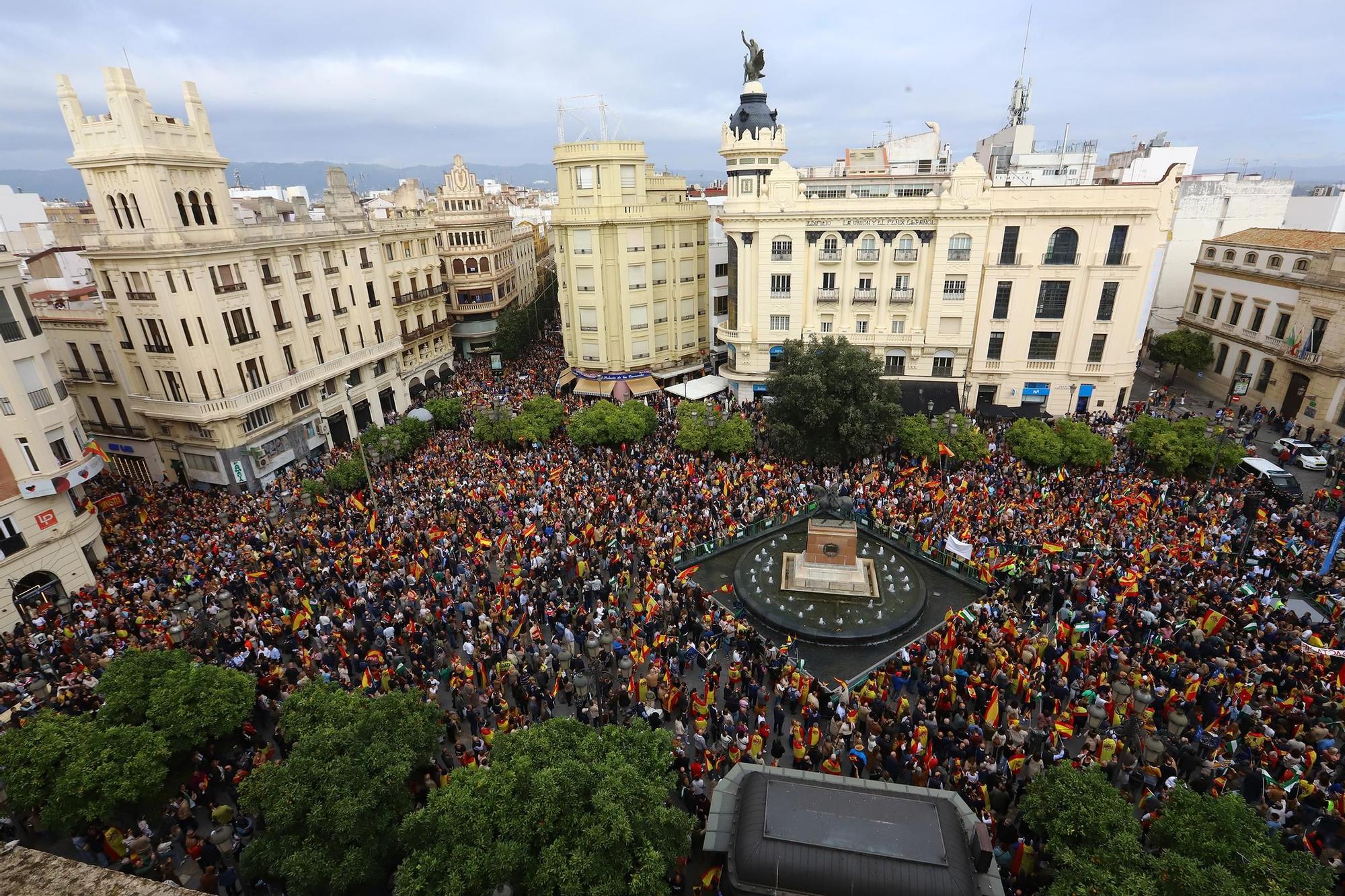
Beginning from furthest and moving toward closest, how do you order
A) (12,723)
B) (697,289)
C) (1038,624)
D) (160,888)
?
(697,289)
(1038,624)
(12,723)
(160,888)

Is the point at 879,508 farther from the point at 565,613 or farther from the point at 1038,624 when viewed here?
the point at 565,613

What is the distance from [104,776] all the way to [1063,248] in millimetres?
44001

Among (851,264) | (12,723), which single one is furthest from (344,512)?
(851,264)

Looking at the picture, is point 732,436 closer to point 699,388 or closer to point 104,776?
point 699,388

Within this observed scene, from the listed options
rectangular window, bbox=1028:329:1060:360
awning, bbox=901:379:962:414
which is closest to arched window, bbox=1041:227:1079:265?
rectangular window, bbox=1028:329:1060:360

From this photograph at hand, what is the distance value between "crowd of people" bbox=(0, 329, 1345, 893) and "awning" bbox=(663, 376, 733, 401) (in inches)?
420

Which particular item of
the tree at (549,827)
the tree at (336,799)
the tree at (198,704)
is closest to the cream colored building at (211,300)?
the tree at (198,704)

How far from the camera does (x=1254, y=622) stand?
1877 cm

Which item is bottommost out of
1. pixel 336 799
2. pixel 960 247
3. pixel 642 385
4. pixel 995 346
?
pixel 642 385

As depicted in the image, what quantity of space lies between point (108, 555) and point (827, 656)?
95.7 ft

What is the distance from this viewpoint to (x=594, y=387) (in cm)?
4516

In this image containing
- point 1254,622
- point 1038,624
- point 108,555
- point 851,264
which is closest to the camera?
point 1254,622

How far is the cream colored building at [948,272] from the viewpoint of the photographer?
3556 cm

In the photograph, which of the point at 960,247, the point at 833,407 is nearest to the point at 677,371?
the point at 833,407
